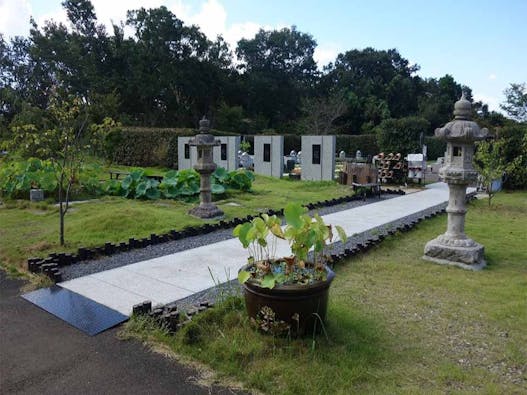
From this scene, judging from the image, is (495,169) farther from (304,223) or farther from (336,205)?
(304,223)

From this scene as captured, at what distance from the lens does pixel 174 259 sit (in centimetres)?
543

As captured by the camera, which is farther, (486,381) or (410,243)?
(410,243)

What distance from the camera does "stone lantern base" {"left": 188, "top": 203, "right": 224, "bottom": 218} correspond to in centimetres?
802

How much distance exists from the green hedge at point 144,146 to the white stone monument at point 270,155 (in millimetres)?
3895

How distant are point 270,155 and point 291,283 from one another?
501 inches

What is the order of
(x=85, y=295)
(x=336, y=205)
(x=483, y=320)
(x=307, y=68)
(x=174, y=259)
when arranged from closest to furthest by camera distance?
1. (x=483, y=320)
2. (x=85, y=295)
3. (x=174, y=259)
4. (x=336, y=205)
5. (x=307, y=68)

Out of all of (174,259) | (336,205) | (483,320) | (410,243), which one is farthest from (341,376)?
(336,205)

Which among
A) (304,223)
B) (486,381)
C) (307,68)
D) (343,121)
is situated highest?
(307,68)

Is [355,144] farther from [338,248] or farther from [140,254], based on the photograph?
[140,254]

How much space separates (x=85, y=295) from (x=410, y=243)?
455 cm

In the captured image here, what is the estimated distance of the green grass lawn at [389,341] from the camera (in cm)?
268

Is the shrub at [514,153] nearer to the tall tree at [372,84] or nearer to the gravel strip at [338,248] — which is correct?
the gravel strip at [338,248]

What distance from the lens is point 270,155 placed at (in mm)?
15656

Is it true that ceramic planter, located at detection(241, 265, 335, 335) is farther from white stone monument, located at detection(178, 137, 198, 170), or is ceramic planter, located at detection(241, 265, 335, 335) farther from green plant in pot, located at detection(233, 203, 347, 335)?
white stone monument, located at detection(178, 137, 198, 170)
